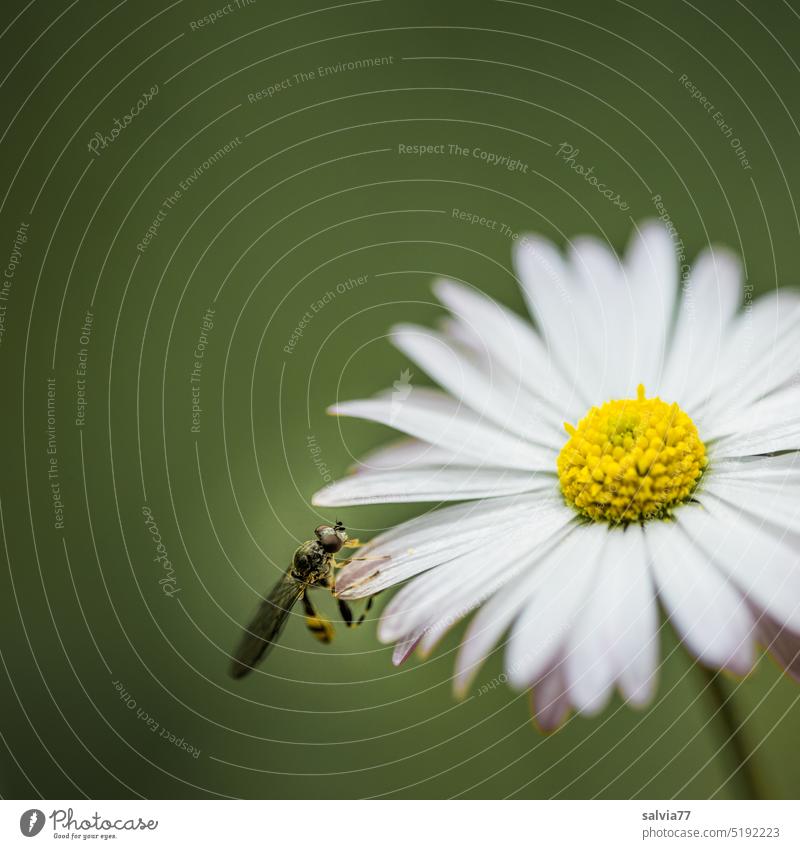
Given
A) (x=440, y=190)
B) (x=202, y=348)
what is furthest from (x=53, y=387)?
(x=440, y=190)

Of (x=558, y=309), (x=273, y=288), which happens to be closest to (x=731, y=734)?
(x=558, y=309)

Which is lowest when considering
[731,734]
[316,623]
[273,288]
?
[731,734]

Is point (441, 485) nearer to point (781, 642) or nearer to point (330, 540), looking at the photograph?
point (330, 540)

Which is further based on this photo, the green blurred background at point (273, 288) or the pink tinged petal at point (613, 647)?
the green blurred background at point (273, 288)

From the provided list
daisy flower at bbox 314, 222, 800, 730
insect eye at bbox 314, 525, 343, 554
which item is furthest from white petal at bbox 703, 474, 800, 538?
insect eye at bbox 314, 525, 343, 554

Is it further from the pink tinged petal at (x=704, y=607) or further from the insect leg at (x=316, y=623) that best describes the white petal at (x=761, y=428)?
the insect leg at (x=316, y=623)

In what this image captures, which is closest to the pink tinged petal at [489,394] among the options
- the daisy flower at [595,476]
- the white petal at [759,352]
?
the daisy flower at [595,476]
